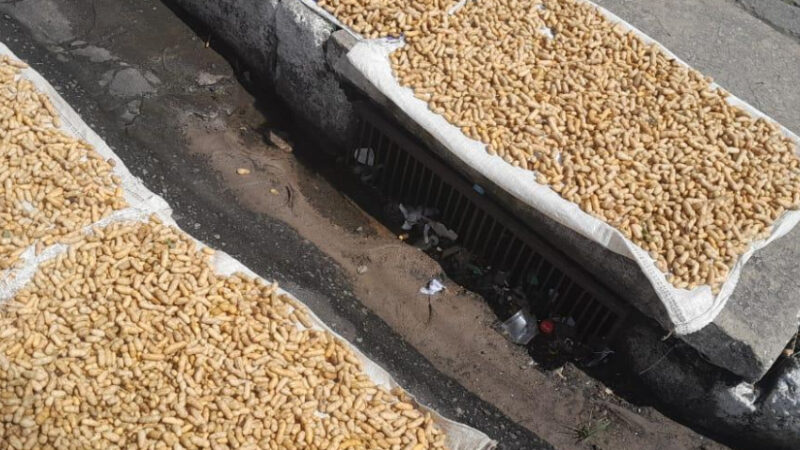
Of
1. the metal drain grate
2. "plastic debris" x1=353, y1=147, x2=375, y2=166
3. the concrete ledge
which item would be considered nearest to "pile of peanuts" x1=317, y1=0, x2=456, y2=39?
the metal drain grate

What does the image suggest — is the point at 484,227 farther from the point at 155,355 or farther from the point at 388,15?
the point at 155,355

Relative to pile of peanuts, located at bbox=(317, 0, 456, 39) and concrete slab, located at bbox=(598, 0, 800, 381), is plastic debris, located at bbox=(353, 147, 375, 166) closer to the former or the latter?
pile of peanuts, located at bbox=(317, 0, 456, 39)

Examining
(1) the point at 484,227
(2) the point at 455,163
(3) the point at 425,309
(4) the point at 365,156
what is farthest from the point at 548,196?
(4) the point at 365,156

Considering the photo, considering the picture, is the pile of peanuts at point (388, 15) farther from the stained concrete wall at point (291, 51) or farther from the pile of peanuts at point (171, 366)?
the pile of peanuts at point (171, 366)

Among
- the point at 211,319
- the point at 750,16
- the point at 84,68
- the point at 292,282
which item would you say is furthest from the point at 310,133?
the point at 750,16

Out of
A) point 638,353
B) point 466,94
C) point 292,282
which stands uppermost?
point 466,94

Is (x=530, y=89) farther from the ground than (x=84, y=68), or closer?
farther from the ground

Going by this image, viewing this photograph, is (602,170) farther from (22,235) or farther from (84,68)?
(84,68)
